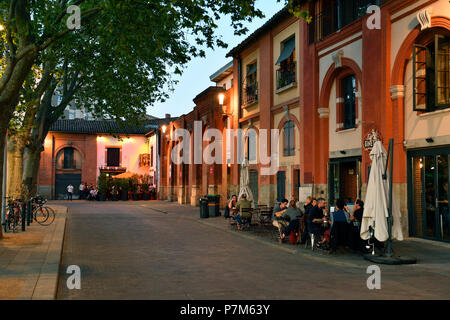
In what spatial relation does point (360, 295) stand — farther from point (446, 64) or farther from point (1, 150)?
point (1, 150)

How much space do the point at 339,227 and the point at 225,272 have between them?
13.4 feet

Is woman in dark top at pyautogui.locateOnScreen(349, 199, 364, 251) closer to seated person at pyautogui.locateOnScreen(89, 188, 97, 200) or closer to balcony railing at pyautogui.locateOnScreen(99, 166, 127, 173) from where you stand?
seated person at pyautogui.locateOnScreen(89, 188, 97, 200)

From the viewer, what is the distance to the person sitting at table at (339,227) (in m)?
12.0

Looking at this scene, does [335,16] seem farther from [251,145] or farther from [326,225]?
[251,145]

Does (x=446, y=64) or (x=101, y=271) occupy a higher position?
(x=446, y=64)

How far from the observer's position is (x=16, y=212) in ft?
55.2

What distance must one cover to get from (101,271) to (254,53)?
1865cm

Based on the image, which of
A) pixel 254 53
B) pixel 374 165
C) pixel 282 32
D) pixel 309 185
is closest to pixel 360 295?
pixel 374 165

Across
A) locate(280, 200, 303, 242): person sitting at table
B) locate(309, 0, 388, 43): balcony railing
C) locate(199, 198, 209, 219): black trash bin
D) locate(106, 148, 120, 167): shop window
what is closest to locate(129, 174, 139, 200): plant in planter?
locate(106, 148, 120, 167): shop window

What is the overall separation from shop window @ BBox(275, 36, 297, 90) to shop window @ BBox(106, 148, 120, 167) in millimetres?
34558

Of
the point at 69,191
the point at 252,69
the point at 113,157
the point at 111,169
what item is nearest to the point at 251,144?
the point at 252,69

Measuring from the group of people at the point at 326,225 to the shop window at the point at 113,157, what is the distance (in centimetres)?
4175

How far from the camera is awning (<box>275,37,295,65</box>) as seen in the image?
2137 centimetres

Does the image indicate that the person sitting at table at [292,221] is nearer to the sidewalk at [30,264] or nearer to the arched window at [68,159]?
the sidewalk at [30,264]
